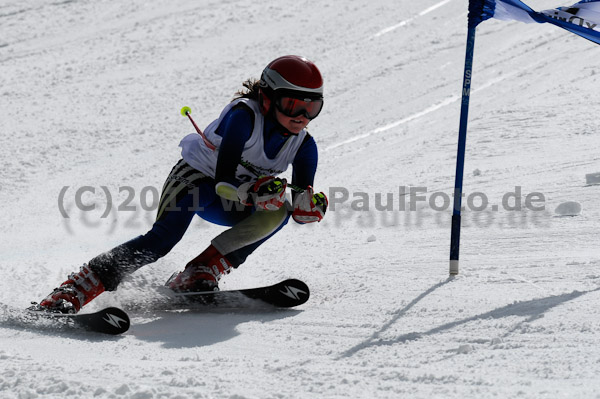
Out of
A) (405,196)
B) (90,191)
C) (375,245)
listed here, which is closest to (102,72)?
(90,191)

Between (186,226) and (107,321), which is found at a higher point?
(186,226)

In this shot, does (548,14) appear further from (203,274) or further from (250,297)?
(203,274)

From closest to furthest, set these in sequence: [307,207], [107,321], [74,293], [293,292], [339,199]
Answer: [107,321]
[74,293]
[293,292]
[307,207]
[339,199]

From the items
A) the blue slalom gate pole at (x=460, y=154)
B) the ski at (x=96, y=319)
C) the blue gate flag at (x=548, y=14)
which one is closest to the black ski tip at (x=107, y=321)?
the ski at (x=96, y=319)

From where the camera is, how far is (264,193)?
386cm

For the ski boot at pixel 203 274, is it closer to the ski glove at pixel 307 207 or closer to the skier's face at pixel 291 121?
the ski glove at pixel 307 207

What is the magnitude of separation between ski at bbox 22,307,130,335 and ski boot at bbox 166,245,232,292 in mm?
703

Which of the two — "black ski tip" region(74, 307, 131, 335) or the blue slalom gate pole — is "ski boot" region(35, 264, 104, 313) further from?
the blue slalom gate pole

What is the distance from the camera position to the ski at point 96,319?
11.4 feet

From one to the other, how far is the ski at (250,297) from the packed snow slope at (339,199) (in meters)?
0.07

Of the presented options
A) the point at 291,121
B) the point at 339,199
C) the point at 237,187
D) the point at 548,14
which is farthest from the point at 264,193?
the point at 339,199

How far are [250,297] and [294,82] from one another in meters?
1.19

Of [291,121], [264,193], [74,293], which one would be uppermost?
[291,121]

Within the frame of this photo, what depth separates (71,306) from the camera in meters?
3.73
